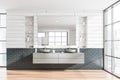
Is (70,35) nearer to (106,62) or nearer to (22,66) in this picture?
(106,62)

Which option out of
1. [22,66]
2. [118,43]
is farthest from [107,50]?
[22,66]

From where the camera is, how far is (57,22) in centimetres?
755

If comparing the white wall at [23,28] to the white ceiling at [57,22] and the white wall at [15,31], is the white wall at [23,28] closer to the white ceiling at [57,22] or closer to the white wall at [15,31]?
the white wall at [15,31]

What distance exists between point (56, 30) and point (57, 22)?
349 millimetres

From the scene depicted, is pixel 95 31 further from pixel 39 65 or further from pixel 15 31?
pixel 15 31

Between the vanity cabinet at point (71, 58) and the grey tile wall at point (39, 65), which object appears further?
the grey tile wall at point (39, 65)

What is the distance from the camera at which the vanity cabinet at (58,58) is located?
275 inches

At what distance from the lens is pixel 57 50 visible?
300 inches

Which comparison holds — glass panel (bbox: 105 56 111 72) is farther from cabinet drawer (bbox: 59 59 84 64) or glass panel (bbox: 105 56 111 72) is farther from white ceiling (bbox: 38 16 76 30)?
white ceiling (bbox: 38 16 76 30)

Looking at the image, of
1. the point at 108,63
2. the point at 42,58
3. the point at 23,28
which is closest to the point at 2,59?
the point at 23,28

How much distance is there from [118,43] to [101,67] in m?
1.58

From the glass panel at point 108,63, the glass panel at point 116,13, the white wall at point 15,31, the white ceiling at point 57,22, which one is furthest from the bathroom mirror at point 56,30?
the glass panel at point 116,13

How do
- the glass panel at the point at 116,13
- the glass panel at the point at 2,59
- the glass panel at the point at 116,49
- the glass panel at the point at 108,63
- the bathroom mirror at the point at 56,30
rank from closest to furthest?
1. the glass panel at the point at 116,49
2. the glass panel at the point at 116,13
3. the glass panel at the point at 108,63
4. the bathroom mirror at the point at 56,30
5. the glass panel at the point at 2,59

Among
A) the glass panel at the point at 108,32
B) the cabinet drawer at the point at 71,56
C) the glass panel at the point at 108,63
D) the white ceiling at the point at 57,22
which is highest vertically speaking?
the white ceiling at the point at 57,22
